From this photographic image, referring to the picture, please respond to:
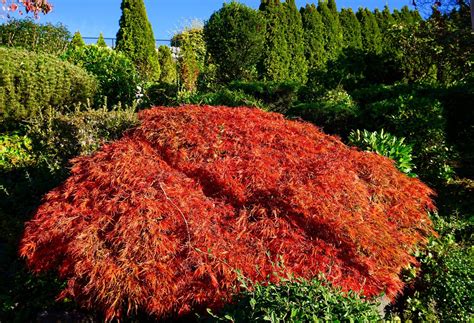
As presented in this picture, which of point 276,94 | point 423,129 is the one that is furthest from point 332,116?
point 276,94

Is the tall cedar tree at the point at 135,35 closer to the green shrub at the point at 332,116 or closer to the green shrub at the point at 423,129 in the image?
the green shrub at the point at 332,116

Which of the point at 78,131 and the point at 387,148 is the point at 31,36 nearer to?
the point at 78,131

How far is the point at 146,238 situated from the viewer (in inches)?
113

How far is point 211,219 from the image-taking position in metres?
3.19

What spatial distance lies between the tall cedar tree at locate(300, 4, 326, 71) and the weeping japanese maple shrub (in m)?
12.0

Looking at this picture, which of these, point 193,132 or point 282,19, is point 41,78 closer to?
point 193,132

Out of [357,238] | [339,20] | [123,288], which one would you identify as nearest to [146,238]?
[123,288]

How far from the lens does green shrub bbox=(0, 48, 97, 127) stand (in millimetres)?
6793

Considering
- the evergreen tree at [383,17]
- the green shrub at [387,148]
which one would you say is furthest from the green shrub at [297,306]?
the evergreen tree at [383,17]

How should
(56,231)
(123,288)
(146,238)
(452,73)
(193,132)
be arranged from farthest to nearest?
(452,73) < (193,132) < (56,231) < (146,238) < (123,288)

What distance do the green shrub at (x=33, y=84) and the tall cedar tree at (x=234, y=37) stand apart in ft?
13.8

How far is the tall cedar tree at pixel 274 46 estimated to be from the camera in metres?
13.7

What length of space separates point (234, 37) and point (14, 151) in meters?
5.79

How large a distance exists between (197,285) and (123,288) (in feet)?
1.41
